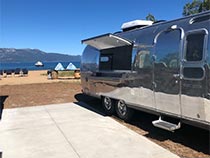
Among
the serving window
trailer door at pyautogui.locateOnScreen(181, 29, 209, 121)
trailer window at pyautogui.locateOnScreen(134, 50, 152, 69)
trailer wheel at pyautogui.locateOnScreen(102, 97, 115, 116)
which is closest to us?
trailer door at pyautogui.locateOnScreen(181, 29, 209, 121)

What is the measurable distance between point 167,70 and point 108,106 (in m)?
3.70

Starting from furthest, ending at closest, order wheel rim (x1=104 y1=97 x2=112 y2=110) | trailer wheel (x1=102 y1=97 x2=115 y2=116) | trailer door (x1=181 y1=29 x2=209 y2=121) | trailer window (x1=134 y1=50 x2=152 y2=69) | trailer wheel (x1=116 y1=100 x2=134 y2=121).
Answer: wheel rim (x1=104 y1=97 x2=112 y2=110)
trailer wheel (x1=102 y1=97 x2=115 y2=116)
trailer wheel (x1=116 y1=100 x2=134 y2=121)
trailer window (x1=134 y1=50 x2=152 y2=69)
trailer door (x1=181 y1=29 x2=209 y2=121)

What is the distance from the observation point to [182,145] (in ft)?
19.0

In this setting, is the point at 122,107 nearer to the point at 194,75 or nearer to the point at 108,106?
the point at 108,106

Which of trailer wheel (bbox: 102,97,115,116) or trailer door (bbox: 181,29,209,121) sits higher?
trailer door (bbox: 181,29,209,121)

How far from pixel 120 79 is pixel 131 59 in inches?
31.8

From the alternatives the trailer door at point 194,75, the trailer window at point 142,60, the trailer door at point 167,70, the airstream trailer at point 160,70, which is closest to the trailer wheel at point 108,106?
the airstream trailer at point 160,70

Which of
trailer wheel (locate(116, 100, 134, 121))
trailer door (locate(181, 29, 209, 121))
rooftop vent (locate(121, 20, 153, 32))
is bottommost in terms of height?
trailer wheel (locate(116, 100, 134, 121))

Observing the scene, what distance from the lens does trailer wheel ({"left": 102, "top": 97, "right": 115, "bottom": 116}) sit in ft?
29.1

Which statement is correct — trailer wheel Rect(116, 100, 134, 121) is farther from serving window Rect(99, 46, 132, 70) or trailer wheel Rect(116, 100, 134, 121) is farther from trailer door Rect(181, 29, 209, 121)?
trailer door Rect(181, 29, 209, 121)

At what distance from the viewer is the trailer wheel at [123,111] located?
7.86 metres

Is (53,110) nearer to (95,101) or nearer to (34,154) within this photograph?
(95,101)

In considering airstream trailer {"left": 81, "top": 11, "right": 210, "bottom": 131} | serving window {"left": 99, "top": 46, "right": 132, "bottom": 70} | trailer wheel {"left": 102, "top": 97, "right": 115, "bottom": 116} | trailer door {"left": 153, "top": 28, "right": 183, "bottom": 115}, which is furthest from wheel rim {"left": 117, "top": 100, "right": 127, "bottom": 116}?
trailer door {"left": 153, "top": 28, "right": 183, "bottom": 115}

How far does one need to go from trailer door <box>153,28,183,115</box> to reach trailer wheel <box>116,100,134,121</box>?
164 cm
